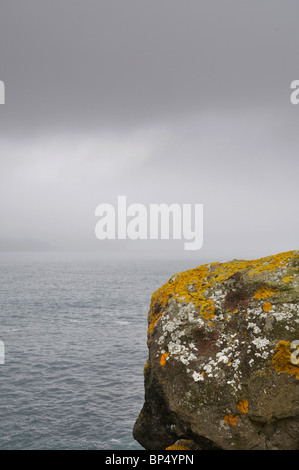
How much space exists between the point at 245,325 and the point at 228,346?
737 millimetres

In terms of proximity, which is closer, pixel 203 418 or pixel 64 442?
pixel 203 418

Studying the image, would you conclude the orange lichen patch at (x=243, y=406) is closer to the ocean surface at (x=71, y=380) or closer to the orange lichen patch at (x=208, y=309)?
the orange lichen patch at (x=208, y=309)

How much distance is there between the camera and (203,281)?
11.6 m

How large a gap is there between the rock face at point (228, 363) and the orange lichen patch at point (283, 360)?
0.02 metres

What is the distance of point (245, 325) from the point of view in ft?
32.7

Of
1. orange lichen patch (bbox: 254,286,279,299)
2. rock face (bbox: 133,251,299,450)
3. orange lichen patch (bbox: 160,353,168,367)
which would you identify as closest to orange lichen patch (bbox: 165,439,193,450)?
rock face (bbox: 133,251,299,450)

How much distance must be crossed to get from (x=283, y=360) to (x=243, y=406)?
1510mm

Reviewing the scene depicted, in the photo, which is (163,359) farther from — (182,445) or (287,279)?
(287,279)

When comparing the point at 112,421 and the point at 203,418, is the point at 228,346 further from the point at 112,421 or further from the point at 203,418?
the point at 112,421

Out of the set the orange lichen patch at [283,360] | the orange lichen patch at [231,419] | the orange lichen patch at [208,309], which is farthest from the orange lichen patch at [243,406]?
the orange lichen patch at [208,309]

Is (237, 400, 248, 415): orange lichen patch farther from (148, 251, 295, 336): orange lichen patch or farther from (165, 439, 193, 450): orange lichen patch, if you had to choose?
(148, 251, 295, 336): orange lichen patch

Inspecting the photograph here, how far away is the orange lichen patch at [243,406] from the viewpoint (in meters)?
8.99
